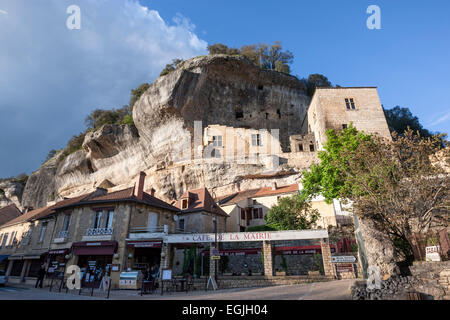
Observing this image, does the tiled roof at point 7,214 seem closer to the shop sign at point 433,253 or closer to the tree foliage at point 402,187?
the tree foliage at point 402,187

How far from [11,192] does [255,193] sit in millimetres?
48475

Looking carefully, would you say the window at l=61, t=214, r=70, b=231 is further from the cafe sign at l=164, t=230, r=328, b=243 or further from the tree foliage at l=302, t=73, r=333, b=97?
the tree foliage at l=302, t=73, r=333, b=97

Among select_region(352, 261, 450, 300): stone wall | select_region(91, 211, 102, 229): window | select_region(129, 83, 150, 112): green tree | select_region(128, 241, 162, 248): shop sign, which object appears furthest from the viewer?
select_region(129, 83, 150, 112): green tree

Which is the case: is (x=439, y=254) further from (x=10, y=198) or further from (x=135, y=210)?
(x=10, y=198)

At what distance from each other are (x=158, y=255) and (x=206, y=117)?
22925mm

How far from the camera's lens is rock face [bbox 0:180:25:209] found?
4753cm

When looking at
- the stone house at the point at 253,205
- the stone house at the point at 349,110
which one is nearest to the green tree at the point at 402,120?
the stone house at the point at 349,110

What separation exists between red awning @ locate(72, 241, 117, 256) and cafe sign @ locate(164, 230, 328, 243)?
137 inches

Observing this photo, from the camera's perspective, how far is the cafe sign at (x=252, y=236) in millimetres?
14143

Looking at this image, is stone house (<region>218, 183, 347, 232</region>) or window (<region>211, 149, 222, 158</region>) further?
window (<region>211, 149, 222, 158</region>)

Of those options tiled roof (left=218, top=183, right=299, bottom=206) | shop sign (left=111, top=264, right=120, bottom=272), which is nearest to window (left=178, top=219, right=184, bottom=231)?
tiled roof (left=218, top=183, right=299, bottom=206)

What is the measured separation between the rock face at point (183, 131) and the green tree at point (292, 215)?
887 centimetres

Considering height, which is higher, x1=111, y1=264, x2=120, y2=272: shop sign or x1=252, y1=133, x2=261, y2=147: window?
x1=252, y1=133, x2=261, y2=147: window

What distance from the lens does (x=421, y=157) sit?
11422 millimetres
